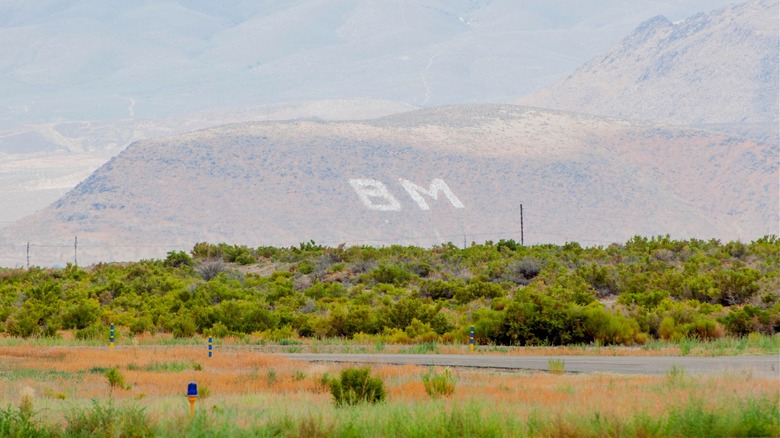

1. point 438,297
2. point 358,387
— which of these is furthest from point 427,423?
point 438,297

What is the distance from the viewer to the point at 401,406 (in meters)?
15.0

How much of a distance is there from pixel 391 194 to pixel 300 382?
121 meters

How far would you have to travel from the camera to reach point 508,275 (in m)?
48.8

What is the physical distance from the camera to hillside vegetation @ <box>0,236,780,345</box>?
30844 millimetres

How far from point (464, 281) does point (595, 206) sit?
88.7 m

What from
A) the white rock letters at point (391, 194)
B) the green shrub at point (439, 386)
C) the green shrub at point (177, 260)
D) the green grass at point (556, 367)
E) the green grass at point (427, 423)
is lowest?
the green grass at point (427, 423)

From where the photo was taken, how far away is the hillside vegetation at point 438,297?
30844 millimetres

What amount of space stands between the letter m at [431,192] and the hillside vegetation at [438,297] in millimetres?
72978

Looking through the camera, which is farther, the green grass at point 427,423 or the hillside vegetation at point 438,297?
the hillside vegetation at point 438,297

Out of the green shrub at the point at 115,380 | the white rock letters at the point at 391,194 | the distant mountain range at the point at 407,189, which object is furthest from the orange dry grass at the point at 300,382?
the white rock letters at the point at 391,194

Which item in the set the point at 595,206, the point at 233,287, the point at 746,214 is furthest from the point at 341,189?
the point at 233,287

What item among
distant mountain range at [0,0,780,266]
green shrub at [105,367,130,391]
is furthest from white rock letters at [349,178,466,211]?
green shrub at [105,367,130,391]

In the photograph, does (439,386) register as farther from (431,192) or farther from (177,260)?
(431,192)

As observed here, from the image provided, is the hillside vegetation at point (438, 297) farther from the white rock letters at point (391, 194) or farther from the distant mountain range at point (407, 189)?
the white rock letters at point (391, 194)
